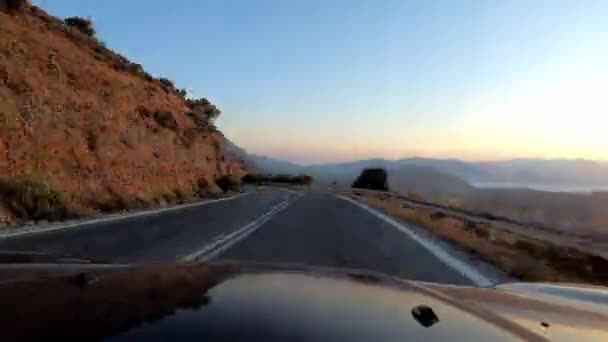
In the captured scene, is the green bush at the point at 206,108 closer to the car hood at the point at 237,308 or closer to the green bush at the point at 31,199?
the green bush at the point at 31,199

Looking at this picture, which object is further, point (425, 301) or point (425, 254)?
point (425, 254)

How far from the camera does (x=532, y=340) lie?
2.71 meters

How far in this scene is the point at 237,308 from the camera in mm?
2746

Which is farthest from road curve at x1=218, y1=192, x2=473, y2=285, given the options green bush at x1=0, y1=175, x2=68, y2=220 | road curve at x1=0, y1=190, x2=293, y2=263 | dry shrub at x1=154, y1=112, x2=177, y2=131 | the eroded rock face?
dry shrub at x1=154, y1=112, x2=177, y2=131

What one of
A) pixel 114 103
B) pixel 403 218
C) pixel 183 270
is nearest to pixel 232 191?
pixel 114 103

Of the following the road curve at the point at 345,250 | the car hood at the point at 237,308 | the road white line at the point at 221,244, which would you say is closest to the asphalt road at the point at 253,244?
the road curve at the point at 345,250

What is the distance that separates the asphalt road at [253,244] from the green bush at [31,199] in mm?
2526

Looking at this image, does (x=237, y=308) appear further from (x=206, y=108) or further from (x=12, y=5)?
(x=206, y=108)

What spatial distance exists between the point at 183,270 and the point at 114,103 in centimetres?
3842

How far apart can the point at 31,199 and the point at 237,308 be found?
19739mm

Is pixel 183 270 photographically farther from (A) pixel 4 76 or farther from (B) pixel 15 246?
(A) pixel 4 76

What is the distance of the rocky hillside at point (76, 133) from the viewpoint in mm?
23359

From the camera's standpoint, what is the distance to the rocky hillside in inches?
920

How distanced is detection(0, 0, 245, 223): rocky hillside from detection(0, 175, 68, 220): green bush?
0.10 ft
